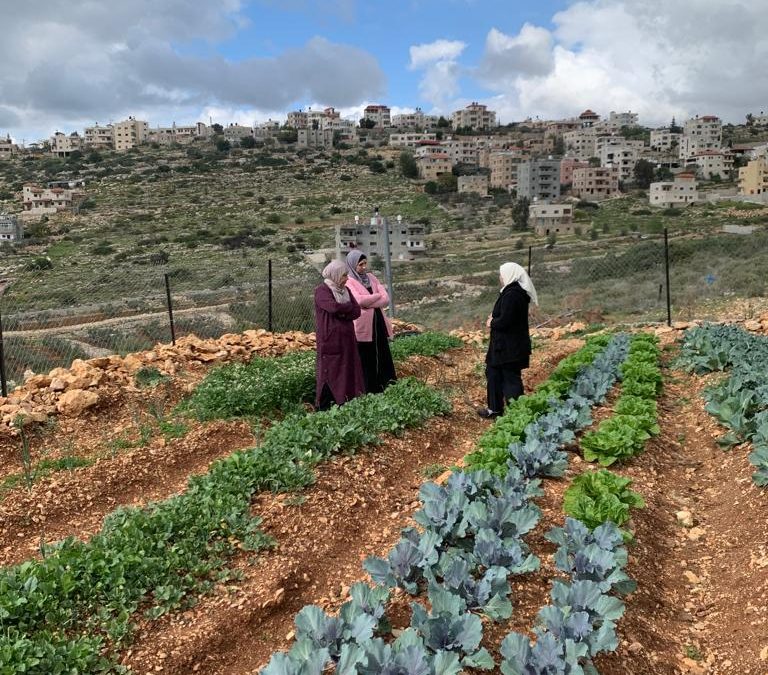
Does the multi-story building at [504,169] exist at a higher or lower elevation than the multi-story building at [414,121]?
lower

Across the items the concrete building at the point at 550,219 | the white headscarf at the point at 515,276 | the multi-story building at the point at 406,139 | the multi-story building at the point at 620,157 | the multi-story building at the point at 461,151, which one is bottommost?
the white headscarf at the point at 515,276

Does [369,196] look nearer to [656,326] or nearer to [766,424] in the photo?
[656,326]

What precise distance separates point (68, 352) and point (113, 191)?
217 ft

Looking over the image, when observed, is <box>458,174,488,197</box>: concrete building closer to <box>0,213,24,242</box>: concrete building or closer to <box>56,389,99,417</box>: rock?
<box>0,213,24,242</box>: concrete building

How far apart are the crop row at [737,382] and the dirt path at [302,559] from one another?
7.02 ft

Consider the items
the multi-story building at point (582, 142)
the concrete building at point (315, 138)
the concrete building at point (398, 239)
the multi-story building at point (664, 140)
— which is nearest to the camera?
the concrete building at point (398, 239)

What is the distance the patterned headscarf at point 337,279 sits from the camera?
19.0 ft

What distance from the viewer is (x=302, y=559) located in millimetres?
3461

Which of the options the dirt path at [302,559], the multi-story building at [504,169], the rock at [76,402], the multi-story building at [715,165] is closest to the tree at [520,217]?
the multi-story building at [504,169]

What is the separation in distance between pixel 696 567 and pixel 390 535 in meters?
1.72

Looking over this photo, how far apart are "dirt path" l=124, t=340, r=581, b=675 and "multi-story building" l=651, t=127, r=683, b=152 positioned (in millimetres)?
124724

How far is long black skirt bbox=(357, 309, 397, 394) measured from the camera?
6539 mm

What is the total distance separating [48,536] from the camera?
4.12 metres

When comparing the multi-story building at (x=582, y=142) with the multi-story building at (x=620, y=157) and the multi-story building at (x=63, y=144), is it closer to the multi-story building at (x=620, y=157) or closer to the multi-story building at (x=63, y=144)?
the multi-story building at (x=620, y=157)
